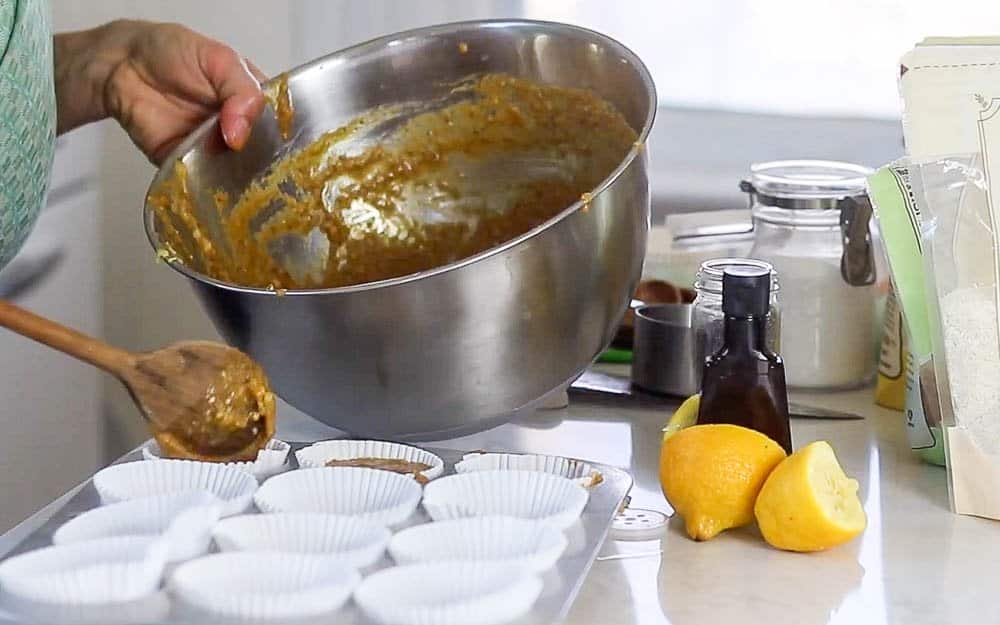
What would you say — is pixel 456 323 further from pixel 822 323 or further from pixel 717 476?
pixel 822 323

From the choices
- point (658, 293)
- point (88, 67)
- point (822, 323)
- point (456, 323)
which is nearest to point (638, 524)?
point (456, 323)

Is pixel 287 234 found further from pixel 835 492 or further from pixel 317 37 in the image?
pixel 317 37

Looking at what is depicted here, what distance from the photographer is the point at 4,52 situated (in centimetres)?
79

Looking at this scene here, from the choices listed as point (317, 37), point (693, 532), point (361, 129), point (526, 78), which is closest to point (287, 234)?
point (361, 129)

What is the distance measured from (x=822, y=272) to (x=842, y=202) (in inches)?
2.4

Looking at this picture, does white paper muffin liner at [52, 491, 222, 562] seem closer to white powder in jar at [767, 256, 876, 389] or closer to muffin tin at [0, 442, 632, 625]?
muffin tin at [0, 442, 632, 625]

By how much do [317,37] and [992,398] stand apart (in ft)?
3.63

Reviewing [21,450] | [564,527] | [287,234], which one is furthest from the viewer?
[21,450]

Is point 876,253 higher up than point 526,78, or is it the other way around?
point 526,78

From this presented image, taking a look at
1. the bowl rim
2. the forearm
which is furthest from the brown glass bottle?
the forearm

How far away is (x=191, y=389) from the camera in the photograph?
81 cm

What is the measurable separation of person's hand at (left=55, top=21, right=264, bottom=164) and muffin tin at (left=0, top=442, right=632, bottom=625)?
36 centimetres

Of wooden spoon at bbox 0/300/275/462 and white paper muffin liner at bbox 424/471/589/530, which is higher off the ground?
wooden spoon at bbox 0/300/275/462

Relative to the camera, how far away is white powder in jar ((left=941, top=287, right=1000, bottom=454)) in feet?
2.73
